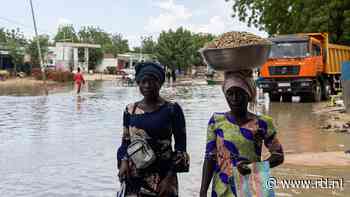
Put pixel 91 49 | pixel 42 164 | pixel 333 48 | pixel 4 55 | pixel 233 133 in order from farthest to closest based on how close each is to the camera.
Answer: pixel 91 49 < pixel 4 55 < pixel 333 48 < pixel 42 164 < pixel 233 133

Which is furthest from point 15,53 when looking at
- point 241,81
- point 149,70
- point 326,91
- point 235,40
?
point 241,81

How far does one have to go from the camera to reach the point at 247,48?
3490 mm

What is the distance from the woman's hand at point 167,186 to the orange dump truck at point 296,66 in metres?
19.1

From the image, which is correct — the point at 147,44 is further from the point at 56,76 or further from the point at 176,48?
the point at 56,76

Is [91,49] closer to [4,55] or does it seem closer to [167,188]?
[4,55]

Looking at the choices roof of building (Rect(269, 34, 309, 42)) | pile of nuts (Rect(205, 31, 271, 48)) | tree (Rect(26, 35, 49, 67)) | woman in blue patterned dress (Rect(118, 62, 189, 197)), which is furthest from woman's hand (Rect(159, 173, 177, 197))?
tree (Rect(26, 35, 49, 67))

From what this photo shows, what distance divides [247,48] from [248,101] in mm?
363

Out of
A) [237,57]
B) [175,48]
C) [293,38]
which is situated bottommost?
[237,57]

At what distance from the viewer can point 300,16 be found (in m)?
32.7

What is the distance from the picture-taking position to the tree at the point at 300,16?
3010 cm

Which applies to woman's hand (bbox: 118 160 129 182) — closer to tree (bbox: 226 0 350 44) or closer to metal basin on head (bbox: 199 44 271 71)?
metal basin on head (bbox: 199 44 271 71)

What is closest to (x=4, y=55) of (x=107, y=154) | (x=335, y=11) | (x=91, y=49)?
(x=91, y=49)

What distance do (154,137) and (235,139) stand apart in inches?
24.3

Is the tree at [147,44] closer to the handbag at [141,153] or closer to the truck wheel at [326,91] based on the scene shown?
the truck wheel at [326,91]
